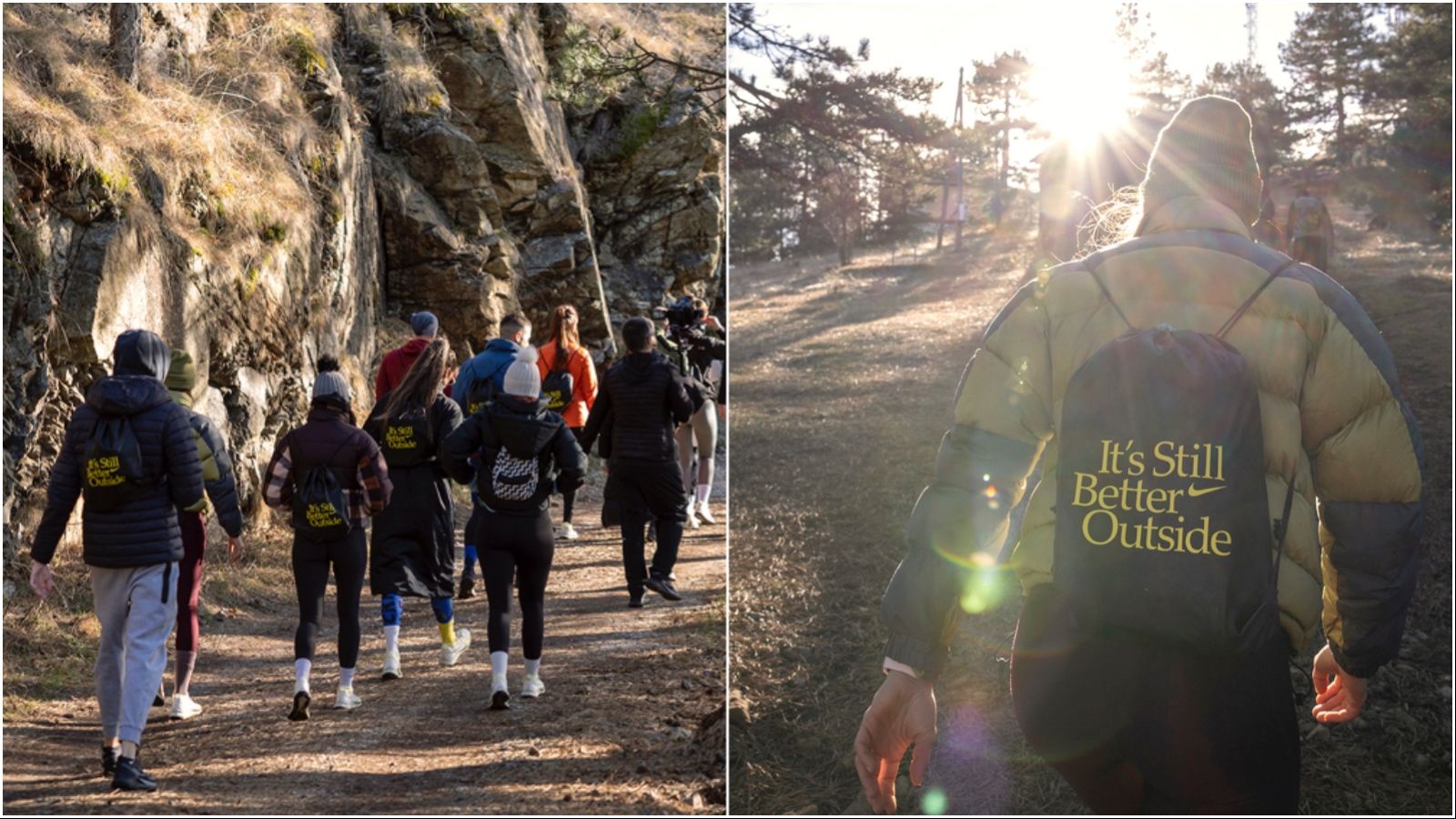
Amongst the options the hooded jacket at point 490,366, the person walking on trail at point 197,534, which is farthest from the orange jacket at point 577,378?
the person walking on trail at point 197,534

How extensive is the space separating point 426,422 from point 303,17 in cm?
990

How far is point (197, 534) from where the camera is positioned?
6.16 m

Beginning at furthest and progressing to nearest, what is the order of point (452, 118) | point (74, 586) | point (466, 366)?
point (452, 118) < point (466, 366) < point (74, 586)

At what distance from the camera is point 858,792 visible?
19.7 ft

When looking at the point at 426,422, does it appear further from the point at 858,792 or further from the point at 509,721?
the point at 858,792

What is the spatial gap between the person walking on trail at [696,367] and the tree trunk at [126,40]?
5265 mm

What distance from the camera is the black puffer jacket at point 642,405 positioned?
28.5ft

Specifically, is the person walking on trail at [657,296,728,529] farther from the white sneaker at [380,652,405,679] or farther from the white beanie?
the white beanie

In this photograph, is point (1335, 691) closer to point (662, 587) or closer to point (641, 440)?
point (641, 440)

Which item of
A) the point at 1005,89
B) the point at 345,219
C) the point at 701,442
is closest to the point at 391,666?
the point at 701,442

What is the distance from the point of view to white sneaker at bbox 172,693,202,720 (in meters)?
6.42

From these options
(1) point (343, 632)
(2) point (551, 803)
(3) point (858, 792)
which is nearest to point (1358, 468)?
(2) point (551, 803)

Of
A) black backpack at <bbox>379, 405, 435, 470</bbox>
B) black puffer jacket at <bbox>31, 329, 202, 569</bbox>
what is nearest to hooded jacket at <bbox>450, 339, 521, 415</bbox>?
black backpack at <bbox>379, 405, 435, 470</bbox>

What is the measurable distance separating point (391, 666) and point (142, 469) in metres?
2.23
